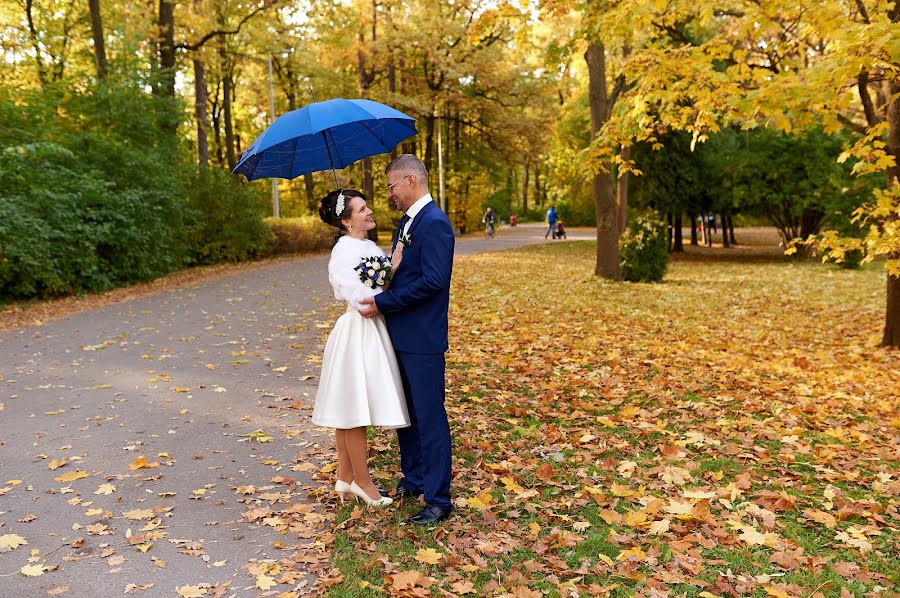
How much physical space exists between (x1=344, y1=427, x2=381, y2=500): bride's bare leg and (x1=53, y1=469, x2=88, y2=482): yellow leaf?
2070 millimetres

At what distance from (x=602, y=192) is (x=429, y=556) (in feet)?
45.4

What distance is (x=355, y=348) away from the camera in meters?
3.93

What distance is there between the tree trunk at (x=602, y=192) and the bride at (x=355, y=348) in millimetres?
12321

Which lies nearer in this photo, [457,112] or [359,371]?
[359,371]

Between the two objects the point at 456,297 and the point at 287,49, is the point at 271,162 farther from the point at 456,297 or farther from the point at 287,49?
the point at 287,49

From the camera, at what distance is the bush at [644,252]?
56.1 feet

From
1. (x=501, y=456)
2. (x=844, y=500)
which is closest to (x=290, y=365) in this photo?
(x=501, y=456)

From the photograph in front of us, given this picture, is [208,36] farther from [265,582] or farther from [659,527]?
[659,527]

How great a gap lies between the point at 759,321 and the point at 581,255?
597 inches

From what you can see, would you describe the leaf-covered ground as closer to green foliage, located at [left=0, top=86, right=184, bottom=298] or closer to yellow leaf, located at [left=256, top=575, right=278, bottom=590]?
yellow leaf, located at [left=256, top=575, right=278, bottom=590]

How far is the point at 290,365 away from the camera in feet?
27.0

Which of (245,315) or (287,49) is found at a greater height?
(287,49)

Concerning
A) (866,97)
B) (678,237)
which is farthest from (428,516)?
(678,237)

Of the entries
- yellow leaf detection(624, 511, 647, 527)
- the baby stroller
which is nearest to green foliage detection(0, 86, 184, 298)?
yellow leaf detection(624, 511, 647, 527)
